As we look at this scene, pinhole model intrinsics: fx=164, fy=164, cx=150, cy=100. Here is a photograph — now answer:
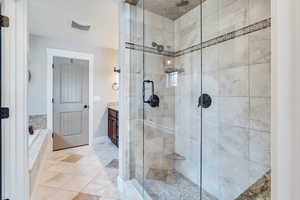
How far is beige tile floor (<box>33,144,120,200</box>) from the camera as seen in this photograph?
194cm

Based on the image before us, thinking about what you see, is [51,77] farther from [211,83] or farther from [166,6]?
[211,83]

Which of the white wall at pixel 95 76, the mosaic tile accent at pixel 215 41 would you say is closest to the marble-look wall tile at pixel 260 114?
the mosaic tile accent at pixel 215 41

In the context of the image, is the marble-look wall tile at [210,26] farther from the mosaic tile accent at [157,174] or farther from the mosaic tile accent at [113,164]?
the mosaic tile accent at [113,164]

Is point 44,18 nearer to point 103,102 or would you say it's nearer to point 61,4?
point 61,4

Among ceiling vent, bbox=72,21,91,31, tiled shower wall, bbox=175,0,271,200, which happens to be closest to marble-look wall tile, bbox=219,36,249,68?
tiled shower wall, bbox=175,0,271,200

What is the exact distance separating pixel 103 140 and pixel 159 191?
8.11 feet

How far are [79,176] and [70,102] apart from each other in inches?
70.2

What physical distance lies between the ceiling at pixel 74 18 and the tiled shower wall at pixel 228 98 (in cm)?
112

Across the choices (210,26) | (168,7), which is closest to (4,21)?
(168,7)

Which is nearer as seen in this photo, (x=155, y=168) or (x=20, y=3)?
(x=20, y=3)

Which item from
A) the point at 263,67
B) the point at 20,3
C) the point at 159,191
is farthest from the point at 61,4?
the point at 159,191

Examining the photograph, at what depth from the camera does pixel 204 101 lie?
2002 mm

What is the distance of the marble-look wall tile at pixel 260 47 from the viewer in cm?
137

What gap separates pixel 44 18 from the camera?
8.59 ft
